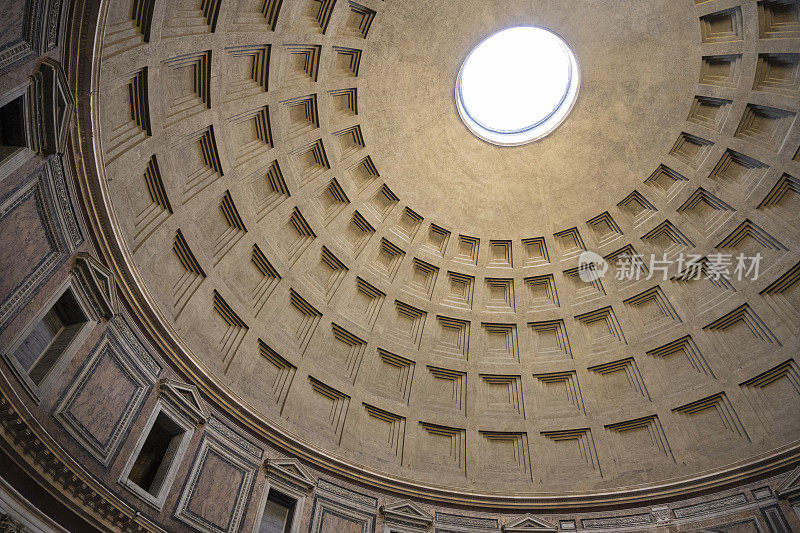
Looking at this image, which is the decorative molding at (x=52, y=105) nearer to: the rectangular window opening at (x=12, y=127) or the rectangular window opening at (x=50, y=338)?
the rectangular window opening at (x=12, y=127)

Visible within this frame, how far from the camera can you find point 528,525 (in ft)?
58.7

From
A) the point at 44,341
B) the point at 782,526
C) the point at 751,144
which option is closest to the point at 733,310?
the point at 751,144

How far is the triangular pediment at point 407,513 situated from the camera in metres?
17.1

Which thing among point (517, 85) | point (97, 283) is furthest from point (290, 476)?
point (517, 85)

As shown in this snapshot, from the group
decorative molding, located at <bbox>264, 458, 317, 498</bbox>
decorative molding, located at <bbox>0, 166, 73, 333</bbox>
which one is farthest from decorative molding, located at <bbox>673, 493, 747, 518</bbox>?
decorative molding, located at <bbox>0, 166, 73, 333</bbox>

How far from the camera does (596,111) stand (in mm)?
21391

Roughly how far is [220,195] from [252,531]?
9.73 metres

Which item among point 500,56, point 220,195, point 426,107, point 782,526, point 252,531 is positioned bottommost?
point 252,531

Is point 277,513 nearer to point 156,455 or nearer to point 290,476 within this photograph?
point 290,476

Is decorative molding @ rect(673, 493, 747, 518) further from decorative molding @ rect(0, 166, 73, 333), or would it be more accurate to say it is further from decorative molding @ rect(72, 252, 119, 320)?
decorative molding @ rect(0, 166, 73, 333)

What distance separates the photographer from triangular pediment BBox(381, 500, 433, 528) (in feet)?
56.2

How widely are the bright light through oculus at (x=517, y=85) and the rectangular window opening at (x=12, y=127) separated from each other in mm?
15351

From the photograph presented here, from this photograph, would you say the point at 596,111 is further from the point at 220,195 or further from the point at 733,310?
the point at 220,195

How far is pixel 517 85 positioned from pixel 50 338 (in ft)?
70.5
